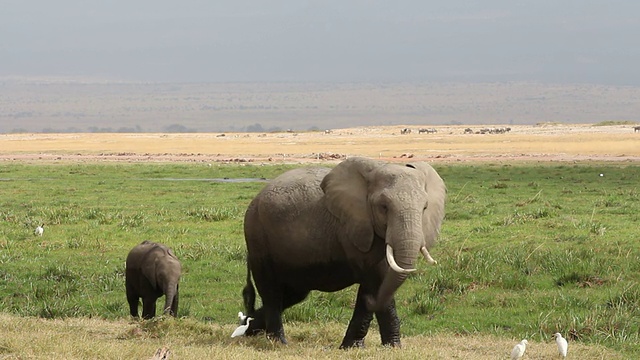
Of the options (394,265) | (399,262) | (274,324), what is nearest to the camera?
(394,265)

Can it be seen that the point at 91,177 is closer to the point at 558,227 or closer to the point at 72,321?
the point at 558,227

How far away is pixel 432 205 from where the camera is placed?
9625 millimetres

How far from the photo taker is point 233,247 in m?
17.0

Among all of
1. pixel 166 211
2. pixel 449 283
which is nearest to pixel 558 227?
pixel 449 283

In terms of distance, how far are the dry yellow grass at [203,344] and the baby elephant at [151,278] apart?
68 centimetres

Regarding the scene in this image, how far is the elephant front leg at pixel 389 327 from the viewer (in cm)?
974

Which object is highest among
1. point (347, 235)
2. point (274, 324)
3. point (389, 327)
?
point (347, 235)

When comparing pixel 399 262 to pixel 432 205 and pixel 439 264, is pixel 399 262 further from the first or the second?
pixel 439 264

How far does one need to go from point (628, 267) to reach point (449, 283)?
2.76 meters

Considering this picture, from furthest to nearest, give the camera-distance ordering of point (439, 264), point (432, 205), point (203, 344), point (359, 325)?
point (439, 264) < point (203, 344) < point (359, 325) < point (432, 205)

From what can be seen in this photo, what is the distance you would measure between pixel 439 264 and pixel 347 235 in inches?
203

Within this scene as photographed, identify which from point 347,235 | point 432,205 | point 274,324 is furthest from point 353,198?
point 274,324

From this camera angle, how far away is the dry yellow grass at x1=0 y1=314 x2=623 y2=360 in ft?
29.5

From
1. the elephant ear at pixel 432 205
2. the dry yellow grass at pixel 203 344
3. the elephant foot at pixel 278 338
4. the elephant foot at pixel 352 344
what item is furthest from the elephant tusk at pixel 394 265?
the elephant foot at pixel 278 338
